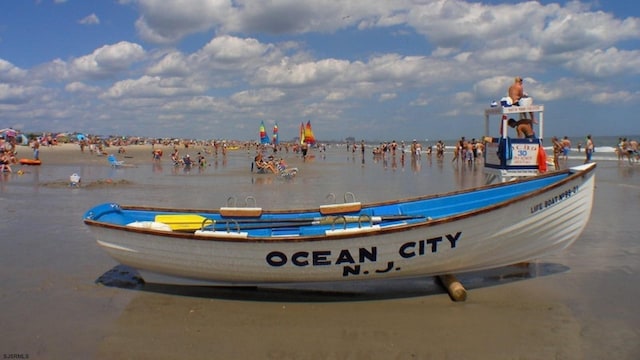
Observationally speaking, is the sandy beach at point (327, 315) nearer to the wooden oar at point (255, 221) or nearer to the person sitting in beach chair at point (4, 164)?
the wooden oar at point (255, 221)

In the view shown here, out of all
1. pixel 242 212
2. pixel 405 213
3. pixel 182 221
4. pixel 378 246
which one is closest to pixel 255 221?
Result: pixel 242 212

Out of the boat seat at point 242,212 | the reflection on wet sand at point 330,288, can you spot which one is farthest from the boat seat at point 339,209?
the reflection on wet sand at point 330,288

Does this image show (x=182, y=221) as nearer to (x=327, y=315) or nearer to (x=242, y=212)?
(x=242, y=212)

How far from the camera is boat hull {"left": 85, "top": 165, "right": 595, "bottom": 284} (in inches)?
232

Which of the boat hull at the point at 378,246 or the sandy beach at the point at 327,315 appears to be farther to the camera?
the boat hull at the point at 378,246

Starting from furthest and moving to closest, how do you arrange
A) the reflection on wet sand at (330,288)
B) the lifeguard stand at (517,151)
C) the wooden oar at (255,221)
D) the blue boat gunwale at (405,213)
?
1. the lifeguard stand at (517,151)
2. the wooden oar at (255,221)
3. the reflection on wet sand at (330,288)
4. the blue boat gunwale at (405,213)

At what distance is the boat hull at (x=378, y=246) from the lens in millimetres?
5887

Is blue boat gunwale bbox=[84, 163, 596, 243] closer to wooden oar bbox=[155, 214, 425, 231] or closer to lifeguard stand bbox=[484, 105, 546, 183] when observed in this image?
wooden oar bbox=[155, 214, 425, 231]

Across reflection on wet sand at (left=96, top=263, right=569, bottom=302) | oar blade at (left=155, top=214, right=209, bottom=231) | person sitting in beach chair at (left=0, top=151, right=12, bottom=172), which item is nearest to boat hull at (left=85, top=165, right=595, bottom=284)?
reflection on wet sand at (left=96, top=263, right=569, bottom=302)

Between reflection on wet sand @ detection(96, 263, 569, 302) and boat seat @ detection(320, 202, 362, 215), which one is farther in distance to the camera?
boat seat @ detection(320, 202, 362, 215)

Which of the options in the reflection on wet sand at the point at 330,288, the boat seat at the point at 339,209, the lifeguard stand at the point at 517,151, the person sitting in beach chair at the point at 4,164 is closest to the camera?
the reflection on wet sand at the point at 330,288

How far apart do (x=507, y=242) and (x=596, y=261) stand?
2321 mm

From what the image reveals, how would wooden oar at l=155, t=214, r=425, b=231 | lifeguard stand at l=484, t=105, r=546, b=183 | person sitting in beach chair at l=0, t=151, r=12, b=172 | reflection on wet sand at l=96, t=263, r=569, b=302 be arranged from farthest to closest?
1. person sitting in beach chair at l=0, t=151, r=12, b=172
2. lifeguard stand at l=484, t=105, r=546, b=183
3. wooden oar at l=155, t=214, r=425, b=231
4. reflection on wet sand at l=96, t=263, r=569, b=302

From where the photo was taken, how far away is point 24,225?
10742 millimetres
